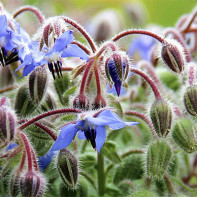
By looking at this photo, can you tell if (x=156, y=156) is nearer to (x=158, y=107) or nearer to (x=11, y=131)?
(x=158, y=107)

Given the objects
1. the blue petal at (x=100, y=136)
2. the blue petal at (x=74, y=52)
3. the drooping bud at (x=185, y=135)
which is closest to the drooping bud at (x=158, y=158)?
the drooping bud at (x=185, y=135)

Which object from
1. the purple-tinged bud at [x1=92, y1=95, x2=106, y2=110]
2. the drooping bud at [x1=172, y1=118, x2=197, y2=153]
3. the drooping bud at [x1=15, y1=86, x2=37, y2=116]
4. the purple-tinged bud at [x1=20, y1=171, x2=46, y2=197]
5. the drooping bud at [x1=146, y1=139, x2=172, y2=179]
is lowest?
the purple-tinged bud at [x1=20, y1=171, x2=46, y2=197]

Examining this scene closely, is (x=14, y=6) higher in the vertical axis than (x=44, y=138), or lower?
higher

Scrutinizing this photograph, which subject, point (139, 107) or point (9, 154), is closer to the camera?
point (9, 154)

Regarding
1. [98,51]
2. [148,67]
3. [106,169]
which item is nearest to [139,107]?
[148,67]

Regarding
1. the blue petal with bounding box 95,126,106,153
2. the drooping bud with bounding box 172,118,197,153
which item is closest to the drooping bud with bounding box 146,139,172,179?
the drooping bud with bounding box 172,118,197,153

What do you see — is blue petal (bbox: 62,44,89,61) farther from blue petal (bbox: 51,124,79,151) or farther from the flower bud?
the flower bud
